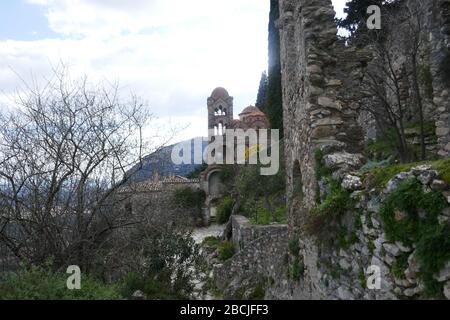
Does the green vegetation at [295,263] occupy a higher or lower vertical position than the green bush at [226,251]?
higher

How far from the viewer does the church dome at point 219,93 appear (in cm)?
4847

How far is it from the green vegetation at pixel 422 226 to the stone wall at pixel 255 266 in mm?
5607

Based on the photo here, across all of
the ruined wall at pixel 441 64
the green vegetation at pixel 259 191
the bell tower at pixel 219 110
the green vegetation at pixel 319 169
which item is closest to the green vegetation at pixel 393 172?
the green vegetation at pixel 319 169

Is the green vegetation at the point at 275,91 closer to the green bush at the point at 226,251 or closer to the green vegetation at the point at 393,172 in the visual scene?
the green bush at the point at 226,251

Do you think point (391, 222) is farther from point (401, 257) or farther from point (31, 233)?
point (31, 233)

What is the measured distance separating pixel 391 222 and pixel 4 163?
6.68m

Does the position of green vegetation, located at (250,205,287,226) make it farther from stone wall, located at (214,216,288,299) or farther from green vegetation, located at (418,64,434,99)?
green vegetation, located at (418,64,434,99)

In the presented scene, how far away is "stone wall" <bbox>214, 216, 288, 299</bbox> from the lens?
10.4 meters

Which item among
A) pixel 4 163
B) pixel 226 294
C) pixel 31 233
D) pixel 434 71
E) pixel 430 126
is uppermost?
pixel 434 71

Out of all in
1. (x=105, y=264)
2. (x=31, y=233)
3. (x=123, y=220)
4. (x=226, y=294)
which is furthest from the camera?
(x=226, y=294)

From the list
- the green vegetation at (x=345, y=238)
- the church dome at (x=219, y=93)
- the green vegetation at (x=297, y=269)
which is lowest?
the green vegetation at (x=297, y=269)

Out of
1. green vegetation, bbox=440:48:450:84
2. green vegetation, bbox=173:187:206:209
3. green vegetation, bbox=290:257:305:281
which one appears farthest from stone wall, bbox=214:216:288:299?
green vegetation, bbox=173:187:206:209
